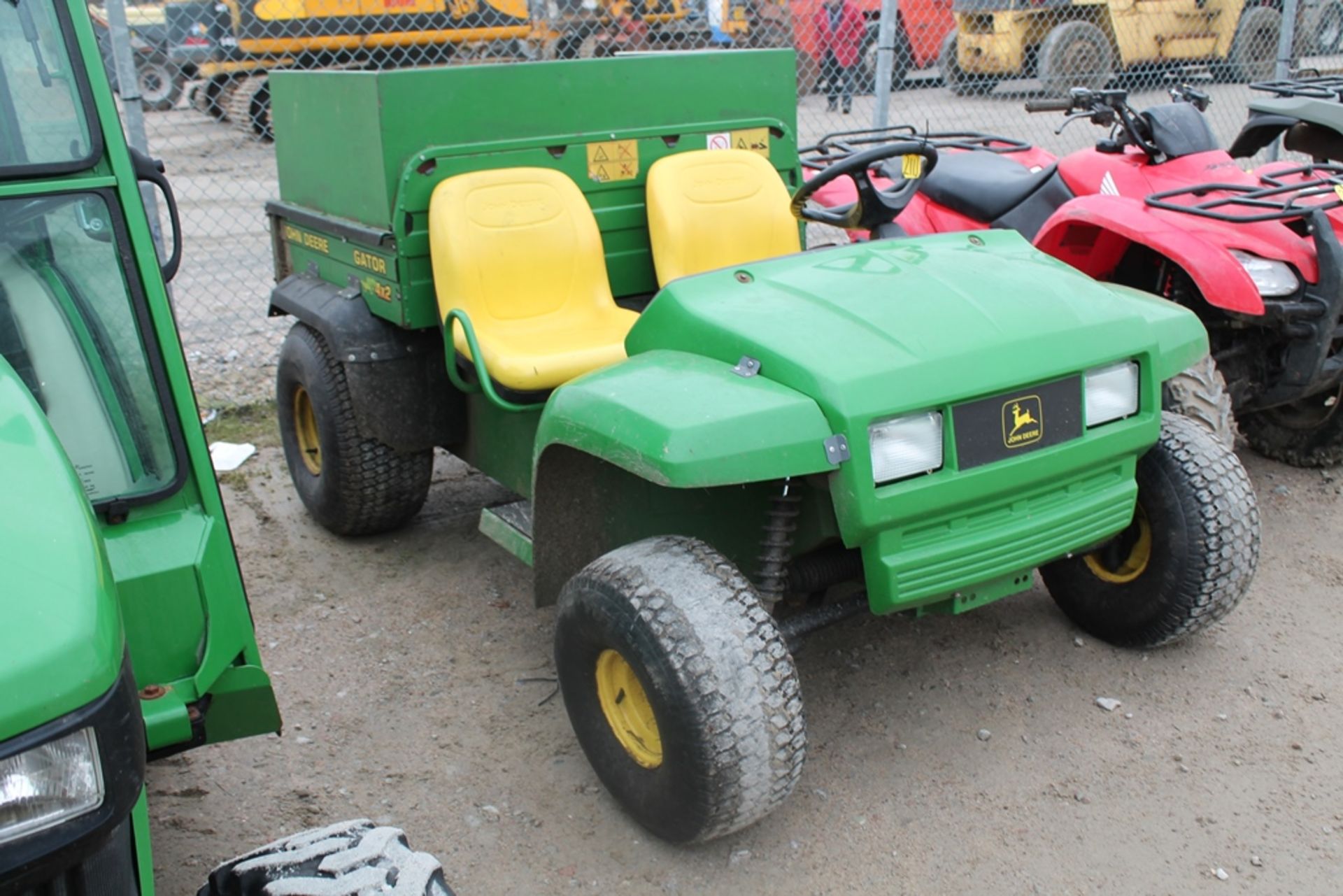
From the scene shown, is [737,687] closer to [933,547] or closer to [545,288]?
[933,547]

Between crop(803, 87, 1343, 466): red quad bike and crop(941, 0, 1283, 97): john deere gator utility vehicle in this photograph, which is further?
crop(941, 0, 1283, 97): john deere gator utility vehicle

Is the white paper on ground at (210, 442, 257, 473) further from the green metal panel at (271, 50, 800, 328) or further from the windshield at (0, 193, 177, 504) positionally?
the windshield at (0, 193, 177, 504)

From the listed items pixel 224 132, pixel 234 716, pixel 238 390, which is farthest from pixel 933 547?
pixel 224 132

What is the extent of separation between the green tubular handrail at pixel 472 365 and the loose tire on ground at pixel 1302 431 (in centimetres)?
292

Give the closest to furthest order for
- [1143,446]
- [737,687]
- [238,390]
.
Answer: [737,687] → [1143,446] → [238,390]

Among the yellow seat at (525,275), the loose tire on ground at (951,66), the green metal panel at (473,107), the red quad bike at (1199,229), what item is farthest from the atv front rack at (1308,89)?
the loose tire on ground at (951,66)

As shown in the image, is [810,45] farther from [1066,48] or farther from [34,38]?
[34,38]

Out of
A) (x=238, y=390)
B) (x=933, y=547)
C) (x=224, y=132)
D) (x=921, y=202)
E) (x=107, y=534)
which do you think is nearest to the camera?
(x=107, y=534)

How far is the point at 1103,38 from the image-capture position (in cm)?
1378

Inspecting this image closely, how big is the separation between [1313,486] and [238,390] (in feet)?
14.9

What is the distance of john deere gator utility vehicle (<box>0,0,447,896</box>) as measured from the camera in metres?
1.85

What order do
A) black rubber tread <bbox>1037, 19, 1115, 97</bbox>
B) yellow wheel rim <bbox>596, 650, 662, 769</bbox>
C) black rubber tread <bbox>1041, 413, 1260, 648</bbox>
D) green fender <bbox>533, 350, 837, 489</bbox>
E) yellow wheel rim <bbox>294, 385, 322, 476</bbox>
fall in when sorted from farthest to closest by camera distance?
1. black rubber tread <bbox>1037, 19, 1115, 97</bbox>
2. yellow wheel rim <bbox>294, 385, 322, 476</bbox>
3. black rubber tread <bbox>1041, 413, 1260, 648</bbox>
4. yellow wheel rim <bbox>596, 650, 662, 769</bbox>
5. green fender <bbox>533, 350, 837, 489</bbox>

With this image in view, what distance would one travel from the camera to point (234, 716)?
225cm

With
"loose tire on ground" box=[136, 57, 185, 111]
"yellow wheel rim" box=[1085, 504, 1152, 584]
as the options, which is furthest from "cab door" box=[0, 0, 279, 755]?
"loose tire on ground" box=[136, 57, 185, 111]
